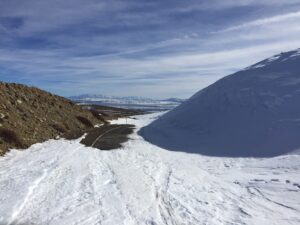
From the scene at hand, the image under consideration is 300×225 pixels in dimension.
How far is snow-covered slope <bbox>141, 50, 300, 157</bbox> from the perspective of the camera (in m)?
23.4

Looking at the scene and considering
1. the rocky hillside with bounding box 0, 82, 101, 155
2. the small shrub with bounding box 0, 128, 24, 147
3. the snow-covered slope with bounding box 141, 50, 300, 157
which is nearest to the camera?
the snow-covered slope with bounding box 141, 50, 300, 157

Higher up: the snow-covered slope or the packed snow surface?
the snow-covered slope

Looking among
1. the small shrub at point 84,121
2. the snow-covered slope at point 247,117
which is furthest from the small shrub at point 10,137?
the small shrub at point 84,121

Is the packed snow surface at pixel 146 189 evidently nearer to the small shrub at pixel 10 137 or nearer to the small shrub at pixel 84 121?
the small shrub at pixel 10 137

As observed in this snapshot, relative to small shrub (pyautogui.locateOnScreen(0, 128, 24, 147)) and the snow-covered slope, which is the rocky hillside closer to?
small shrub (pyautogui.locateOnScreen(0, 128, 24, 147))

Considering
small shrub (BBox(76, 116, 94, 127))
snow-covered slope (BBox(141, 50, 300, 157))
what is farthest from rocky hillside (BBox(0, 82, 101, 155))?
snow-covered slope (BBox(141, 50, 300, 157))

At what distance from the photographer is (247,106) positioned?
3058cm

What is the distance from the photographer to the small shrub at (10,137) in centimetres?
2359

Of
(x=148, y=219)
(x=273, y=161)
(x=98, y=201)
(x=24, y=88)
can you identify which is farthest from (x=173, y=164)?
(x=24, y=88)

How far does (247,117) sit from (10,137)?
17317mm

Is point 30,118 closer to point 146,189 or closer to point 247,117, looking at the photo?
point 247,117

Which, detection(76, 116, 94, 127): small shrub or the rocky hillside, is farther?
detection(76, 116, 94, 127): small shrub

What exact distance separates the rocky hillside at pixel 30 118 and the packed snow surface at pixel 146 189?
243 centimetres

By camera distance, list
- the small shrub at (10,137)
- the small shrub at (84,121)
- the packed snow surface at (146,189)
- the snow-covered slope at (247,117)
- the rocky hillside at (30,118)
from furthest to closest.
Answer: the small shrub at (84,121)
the rocky hillside at (30,118)
the small shrub at (10,137)
the snow-covered slope at (247,117)
the packed snow surface at (146,189)
